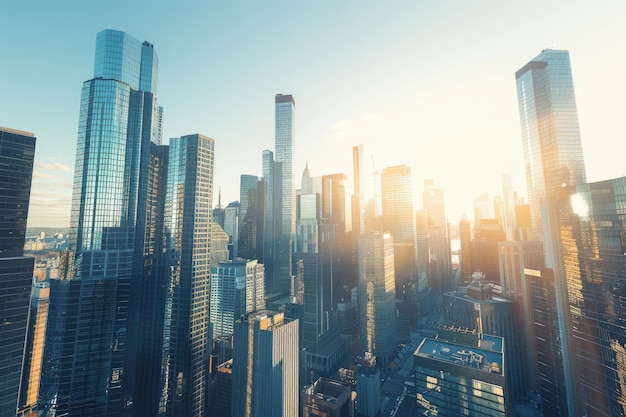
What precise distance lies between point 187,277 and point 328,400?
79208 millimetres

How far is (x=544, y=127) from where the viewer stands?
447 feet

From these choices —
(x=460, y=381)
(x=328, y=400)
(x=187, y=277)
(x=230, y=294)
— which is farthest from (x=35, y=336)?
(x=460, y=381)

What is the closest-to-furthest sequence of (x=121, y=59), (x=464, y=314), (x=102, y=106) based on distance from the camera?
(x=102, y=106) → (x=121, y=59) → (x=464, y=314)

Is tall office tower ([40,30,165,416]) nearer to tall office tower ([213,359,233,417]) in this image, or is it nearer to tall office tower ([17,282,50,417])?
tall office tower ([213,359,233,417])

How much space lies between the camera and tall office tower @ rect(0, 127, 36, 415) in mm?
67188

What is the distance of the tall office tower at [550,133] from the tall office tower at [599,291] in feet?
114

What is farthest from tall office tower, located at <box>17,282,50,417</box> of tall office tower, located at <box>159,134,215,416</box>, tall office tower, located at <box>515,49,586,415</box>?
tall office tower, located at <box>515,49,586,415</box>

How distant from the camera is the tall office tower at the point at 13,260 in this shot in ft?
220

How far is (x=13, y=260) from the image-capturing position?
7006 centimetres

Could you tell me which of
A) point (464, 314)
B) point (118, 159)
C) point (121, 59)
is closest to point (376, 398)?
point (464, 314)

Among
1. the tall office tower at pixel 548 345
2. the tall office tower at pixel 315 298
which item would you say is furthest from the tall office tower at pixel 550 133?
the tall office tower at pixel 315 298

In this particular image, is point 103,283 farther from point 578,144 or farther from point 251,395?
point 578,144

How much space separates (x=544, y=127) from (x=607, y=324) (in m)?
101

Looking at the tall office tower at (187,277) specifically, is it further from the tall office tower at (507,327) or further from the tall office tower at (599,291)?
the tall office tower at (507,327)
